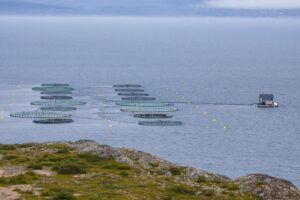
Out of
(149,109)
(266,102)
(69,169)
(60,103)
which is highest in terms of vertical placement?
(266,102)

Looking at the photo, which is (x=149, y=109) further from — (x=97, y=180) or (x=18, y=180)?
(x=18, y=180)

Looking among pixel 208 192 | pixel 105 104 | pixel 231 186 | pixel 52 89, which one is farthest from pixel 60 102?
pixel 208 192

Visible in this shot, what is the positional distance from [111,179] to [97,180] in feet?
1.73

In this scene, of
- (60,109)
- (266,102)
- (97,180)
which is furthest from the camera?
(266,102)

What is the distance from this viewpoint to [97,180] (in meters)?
31.8

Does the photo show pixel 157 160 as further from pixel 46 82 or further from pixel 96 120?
pixel 46 82

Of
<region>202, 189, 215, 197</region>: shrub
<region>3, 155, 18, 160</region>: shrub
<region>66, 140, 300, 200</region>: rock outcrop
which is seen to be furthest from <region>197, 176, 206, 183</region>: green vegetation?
<region>3, 155, 18, 160</region>: shrub

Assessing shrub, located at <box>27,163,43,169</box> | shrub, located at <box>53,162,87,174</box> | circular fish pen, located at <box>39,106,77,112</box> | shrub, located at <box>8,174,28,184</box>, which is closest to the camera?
shrub, located at <box>8,174,28,184</box>

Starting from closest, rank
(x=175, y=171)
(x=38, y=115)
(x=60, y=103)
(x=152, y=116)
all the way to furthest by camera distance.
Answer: (x=175, y=171) < (x=38, y=115) < (x=152, y=116) < (x=60, y=103)

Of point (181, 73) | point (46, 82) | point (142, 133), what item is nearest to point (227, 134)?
point (142, 133)

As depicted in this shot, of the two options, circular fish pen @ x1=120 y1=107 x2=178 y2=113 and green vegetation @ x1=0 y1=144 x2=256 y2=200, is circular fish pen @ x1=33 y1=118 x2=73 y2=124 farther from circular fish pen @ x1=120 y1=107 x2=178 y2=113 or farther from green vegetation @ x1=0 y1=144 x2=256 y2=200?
green vegetation @ x1=0 y1=144 x2=256 y2=200

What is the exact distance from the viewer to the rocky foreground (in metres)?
29.7

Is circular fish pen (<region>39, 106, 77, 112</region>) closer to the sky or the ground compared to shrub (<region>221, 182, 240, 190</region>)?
closer to the sky

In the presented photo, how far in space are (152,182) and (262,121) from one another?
83.4 m
